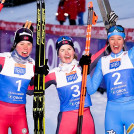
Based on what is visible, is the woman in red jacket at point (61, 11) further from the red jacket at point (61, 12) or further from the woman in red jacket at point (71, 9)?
the woman in red jacket at point (71, 9)

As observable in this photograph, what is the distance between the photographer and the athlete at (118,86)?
4020 mm

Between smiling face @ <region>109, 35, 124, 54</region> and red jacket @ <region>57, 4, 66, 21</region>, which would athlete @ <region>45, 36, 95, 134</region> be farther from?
red jacket @ <region>57, 4, 66, 21</region>

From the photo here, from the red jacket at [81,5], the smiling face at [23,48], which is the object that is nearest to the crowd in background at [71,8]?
the red jacket at [81,5]

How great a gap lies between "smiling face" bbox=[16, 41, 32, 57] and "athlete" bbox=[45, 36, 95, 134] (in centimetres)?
36

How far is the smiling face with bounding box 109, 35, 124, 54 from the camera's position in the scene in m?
4.11

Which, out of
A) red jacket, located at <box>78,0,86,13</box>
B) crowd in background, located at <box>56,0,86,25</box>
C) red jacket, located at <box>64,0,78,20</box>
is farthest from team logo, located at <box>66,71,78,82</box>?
red jacket, located at <box>78,0,86,13</box>

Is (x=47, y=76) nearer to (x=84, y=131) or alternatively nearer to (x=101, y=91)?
(x=84, y=131)

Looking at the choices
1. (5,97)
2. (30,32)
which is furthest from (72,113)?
(30,32)

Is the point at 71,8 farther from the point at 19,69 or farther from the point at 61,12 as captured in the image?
the point at 19,69

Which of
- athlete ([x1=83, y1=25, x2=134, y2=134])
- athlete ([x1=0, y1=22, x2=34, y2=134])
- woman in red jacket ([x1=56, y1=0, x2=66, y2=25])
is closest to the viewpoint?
athlete ([x1=83, y1=25, x2=134, y2=134])

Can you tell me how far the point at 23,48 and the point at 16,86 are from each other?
445 mm

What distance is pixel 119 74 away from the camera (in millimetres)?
4059

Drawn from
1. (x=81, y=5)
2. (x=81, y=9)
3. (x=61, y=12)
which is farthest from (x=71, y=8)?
(x=61, y=12)

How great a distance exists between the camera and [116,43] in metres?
4.10
